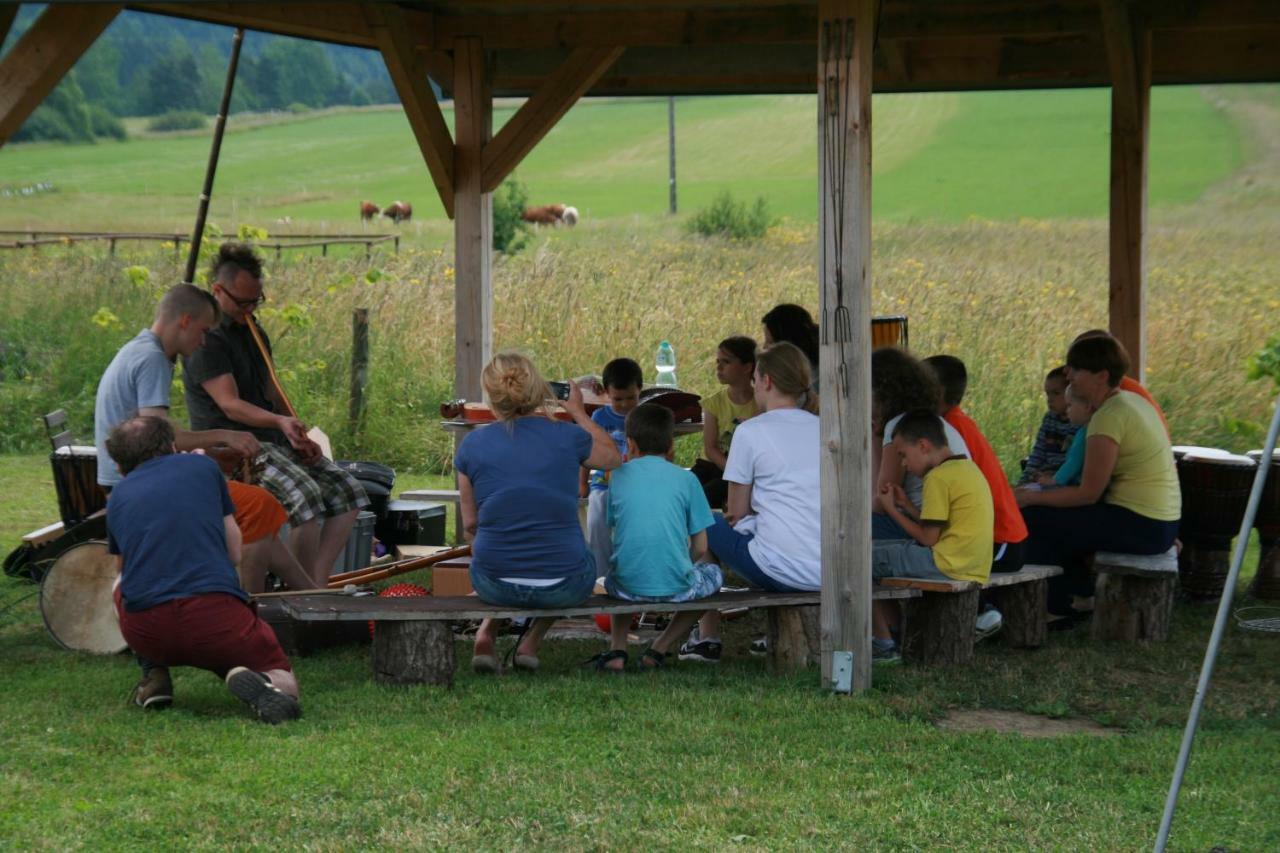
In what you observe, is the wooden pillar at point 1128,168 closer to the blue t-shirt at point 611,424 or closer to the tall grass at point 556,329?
the tall grass at point 556,329

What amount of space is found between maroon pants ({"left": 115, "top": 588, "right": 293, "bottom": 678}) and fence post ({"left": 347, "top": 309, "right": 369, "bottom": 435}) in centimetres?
813

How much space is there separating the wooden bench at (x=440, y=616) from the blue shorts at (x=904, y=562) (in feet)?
0.69

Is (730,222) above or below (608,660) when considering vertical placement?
above

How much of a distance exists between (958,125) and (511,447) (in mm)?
46813

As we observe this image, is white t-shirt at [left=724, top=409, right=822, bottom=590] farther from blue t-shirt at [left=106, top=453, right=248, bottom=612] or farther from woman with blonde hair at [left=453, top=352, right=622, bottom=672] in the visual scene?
blue t-shirt at [left=106, top=453, right=248, bottom=612]

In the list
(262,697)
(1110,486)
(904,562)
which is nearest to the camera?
(262,697)

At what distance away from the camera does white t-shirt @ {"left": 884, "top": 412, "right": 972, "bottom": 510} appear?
6484mm

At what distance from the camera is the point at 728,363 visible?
820 centimetres

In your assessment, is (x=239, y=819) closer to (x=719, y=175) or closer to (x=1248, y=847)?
(x=1248, y=847)

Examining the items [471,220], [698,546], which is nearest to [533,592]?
[698,546]

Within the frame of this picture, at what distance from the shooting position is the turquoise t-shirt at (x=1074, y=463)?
24.5ft

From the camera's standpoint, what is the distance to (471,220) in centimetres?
933

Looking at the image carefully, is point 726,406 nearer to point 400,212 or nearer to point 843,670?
point 843,670

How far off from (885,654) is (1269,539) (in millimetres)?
3110
